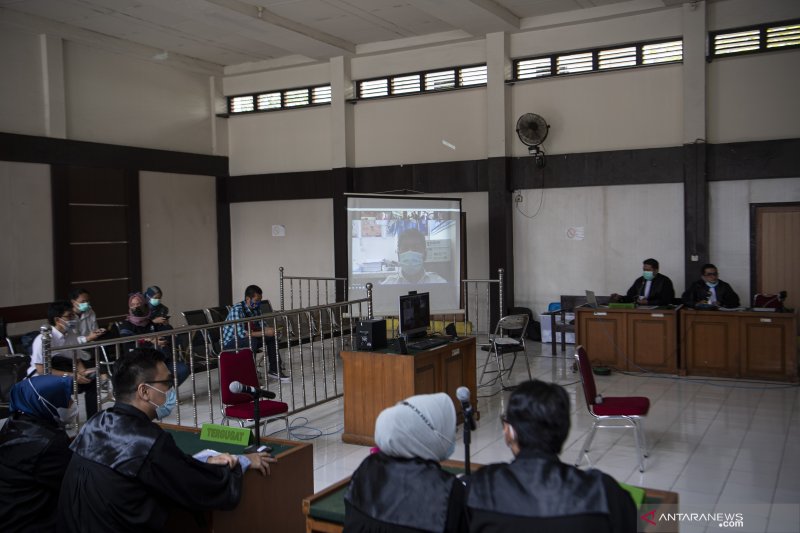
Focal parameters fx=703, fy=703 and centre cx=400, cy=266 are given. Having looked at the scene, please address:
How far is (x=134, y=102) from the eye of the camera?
11438mm

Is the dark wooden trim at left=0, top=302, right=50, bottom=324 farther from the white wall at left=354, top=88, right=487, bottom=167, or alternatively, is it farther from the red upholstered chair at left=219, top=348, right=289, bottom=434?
the white wall at left=354, top=88, right=487, bottom=167

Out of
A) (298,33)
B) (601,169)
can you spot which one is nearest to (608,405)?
(601,169)

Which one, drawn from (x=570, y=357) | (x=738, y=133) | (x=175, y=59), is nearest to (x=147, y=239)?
(x=175, y=59)

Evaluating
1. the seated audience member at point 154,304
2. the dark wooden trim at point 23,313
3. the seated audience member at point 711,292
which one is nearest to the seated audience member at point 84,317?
the seated audience member at point 154,304

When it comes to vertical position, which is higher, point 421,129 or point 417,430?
point 421,129

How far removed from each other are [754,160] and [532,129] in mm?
2923

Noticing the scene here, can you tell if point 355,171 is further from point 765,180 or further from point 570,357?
point 765,180

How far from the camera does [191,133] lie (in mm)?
12500

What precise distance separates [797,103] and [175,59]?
941 centimetres

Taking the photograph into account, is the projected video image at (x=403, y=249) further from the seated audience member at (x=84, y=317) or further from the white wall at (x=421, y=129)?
the seated audience member at (x=84, y=317)

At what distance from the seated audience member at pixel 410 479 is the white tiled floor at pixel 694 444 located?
8.13ft

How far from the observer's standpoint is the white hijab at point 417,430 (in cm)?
230

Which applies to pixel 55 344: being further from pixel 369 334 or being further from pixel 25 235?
pixel 25 235

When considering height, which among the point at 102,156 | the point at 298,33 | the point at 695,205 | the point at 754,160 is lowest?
the point at 695,205
